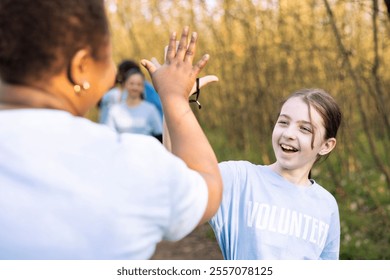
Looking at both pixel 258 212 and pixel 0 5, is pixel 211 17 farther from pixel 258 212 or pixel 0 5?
pixel 0 5

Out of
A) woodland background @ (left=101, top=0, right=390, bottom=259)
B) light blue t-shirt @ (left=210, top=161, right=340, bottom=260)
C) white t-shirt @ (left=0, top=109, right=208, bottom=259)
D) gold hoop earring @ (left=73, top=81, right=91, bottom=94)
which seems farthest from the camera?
woodland background @ (left=101, top=0, right=390, bottom=259)

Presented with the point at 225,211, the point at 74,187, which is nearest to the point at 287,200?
the point at 225,211

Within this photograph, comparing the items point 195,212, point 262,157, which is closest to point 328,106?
point 195,212

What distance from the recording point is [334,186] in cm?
612

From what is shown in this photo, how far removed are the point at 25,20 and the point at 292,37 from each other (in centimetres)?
616

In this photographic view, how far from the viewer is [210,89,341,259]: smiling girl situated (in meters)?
1.86

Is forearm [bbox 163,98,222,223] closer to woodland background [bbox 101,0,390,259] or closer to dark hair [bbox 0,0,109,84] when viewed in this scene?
dark hair [bbox 0,0,109,84]

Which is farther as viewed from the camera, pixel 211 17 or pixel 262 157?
pixel 211 17

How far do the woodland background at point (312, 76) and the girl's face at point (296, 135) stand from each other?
6.59ft

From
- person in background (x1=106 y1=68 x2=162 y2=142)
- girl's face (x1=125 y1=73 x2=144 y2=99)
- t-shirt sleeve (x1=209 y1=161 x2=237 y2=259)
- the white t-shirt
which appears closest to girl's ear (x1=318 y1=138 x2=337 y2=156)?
t-shirt sleeve (x1=209 y1=161 x2=237 y2=259)

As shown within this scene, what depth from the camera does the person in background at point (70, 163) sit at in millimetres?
845

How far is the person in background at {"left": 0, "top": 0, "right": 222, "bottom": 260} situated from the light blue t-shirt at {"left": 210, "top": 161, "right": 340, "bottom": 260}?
3.02 ft

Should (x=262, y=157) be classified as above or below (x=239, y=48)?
below

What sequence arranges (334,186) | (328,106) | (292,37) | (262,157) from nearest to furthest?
(328,106) → (334,186) → (292,37) → (262,157)
